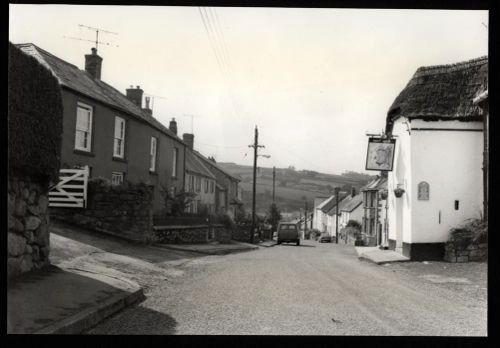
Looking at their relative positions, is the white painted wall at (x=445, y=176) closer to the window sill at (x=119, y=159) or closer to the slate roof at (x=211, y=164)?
the window sill at (x=119, y=159)

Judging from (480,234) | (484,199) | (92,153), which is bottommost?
(480,234)

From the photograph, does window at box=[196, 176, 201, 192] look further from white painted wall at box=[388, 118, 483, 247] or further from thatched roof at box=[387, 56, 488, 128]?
white painted wall at box=[388, 118, 483, 247]

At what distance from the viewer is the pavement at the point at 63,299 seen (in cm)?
583

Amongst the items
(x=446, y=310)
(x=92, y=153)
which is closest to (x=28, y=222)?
(x=446, y=310)

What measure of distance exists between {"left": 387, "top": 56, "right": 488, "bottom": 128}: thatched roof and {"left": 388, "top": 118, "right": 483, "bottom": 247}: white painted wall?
0.35m

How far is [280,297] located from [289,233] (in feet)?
100

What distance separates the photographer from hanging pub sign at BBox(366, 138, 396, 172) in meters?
19.4

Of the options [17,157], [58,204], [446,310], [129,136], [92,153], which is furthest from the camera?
[129,136]

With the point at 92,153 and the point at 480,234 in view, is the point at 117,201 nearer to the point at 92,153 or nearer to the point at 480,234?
the point at 92,153

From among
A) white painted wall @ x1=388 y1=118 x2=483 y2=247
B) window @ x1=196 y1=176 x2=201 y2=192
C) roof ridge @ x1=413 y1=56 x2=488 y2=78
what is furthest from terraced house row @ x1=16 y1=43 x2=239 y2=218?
roof ridge @ x1=413 y1=56 x2=488 y2=78

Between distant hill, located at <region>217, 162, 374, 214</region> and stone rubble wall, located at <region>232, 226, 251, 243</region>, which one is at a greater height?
distant hill, located at <region>217, 162, 374, 214</region>

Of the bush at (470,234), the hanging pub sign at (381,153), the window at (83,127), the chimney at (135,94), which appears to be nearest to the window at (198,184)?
the chimney at (135,94)
